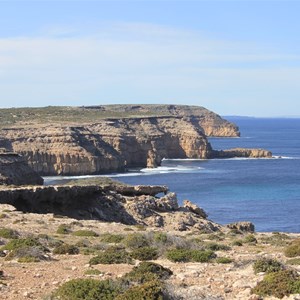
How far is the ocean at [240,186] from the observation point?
Answer: 2734 inches

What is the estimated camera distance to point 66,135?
130 metres

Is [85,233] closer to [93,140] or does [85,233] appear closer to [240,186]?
[240,186]

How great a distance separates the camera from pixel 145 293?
13758mm

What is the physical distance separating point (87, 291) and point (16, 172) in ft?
175

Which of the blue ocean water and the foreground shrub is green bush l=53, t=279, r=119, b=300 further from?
the blue ocean water

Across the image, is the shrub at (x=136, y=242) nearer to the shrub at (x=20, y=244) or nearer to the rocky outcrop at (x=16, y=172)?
the shrub at (x=20, y=244)

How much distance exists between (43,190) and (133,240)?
18282 millimetres

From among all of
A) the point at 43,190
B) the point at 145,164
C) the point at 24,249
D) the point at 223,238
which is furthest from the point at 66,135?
the point at 24,249

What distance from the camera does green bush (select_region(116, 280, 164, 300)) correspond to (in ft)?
44.9

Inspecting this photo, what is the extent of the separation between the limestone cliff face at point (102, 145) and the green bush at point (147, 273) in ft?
357

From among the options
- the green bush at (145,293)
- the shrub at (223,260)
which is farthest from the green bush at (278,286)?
the shrub at (223,260)

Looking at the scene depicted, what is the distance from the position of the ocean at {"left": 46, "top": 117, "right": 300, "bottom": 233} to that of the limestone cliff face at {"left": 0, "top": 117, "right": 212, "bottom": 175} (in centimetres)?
532

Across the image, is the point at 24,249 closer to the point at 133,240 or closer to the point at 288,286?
the point at 133,240

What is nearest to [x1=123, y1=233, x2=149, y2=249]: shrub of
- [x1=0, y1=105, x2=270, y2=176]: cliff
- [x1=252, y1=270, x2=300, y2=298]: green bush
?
[x1=252, y1=270, x2=300, y2=298]: green bush
